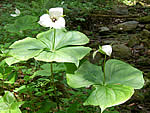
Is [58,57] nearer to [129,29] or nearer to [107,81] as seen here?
[107,81]

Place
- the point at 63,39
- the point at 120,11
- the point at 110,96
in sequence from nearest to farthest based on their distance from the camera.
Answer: the point at 110,96
the point at 63,39
the point at 120,11

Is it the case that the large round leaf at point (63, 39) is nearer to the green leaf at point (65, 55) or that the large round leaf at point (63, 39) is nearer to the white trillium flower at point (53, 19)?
the green leaf at point (65, 55)

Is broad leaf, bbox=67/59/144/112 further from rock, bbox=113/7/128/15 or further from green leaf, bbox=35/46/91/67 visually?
rock, bbox=113/7/128/15

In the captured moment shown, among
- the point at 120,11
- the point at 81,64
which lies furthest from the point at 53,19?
the point at 120,11

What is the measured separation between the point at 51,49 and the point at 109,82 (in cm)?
54

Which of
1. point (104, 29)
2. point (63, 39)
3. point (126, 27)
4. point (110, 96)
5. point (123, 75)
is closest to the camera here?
point (110, 96)

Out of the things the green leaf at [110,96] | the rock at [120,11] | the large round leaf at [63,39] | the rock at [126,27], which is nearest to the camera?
the green leaf at [110,96]

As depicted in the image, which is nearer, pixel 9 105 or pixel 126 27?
pixel 9 105

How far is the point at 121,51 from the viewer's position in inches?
133

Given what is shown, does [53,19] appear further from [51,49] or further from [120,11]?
[120,11]

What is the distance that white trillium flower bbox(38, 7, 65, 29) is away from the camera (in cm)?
134

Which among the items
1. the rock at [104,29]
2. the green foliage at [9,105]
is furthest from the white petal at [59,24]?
the rock at [104,29]

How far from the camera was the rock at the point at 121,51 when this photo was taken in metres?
3.33

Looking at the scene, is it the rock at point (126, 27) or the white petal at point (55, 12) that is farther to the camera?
the rock at point (126, 27)
